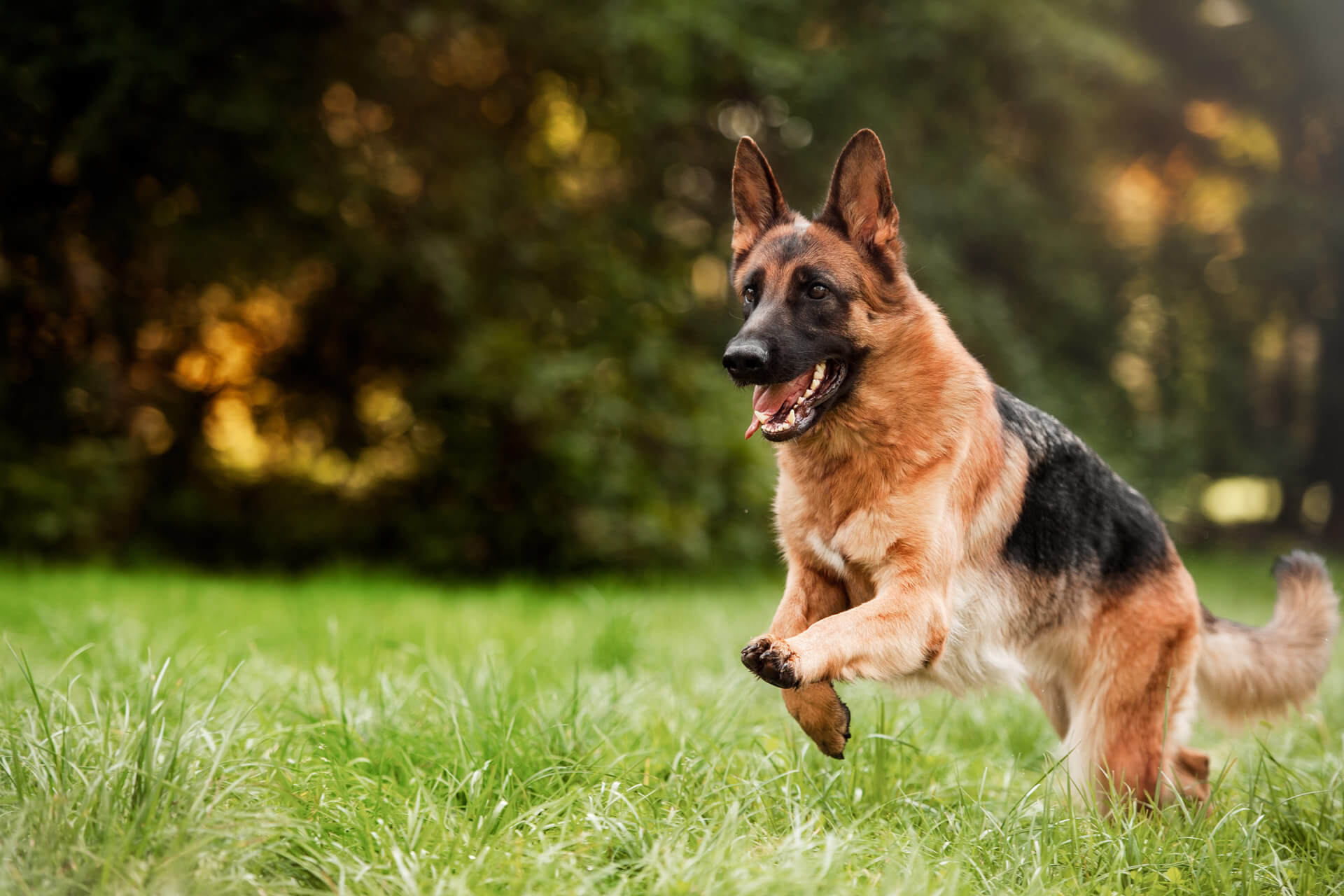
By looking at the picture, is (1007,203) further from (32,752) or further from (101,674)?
(32,752)

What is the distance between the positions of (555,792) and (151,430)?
929 cm

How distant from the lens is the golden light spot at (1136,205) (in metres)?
14.4

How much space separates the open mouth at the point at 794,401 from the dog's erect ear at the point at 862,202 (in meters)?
0.42

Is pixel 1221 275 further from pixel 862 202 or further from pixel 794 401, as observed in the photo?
pixel 794 401

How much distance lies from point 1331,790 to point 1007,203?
10.7 metres

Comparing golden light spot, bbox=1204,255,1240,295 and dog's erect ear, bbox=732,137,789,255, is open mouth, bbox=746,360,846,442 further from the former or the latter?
golden light spot, bbox=1204,255,1240,295

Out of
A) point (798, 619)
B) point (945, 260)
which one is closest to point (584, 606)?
point (798, 619)

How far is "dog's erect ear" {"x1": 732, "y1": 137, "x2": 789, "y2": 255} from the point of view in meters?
3.09

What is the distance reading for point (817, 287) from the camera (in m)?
2.90

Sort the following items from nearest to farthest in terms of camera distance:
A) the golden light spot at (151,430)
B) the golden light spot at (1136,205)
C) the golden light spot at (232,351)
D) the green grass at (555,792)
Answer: the green grass at (555,792) < the golden light spot at (151,430) < the golden light spot at (232,351) < the golden light spot at (1136,205)

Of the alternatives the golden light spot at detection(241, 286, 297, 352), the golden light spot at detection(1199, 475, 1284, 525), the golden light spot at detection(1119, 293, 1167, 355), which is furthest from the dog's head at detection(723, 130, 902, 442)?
the golden light spot at detection(1199, 475, 1284, 525)

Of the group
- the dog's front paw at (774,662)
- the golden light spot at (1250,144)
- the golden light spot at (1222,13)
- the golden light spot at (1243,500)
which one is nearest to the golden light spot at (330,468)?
the dog's front paw at (774,662)

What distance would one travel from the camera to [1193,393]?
1403 cm

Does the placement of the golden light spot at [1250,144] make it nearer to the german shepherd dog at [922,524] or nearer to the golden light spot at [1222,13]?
the golden light spot at [1222,13]
